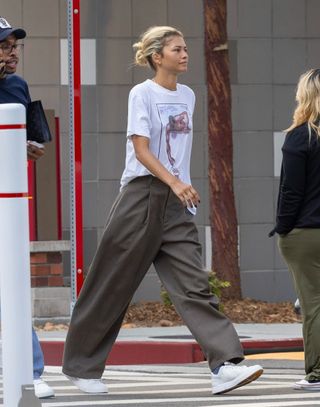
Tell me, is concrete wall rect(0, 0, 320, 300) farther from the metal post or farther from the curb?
the curb

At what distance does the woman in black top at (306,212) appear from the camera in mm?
7973

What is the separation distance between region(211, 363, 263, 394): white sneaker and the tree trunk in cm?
602

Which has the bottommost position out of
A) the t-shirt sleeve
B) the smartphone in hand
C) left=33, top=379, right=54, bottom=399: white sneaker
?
left=33, top=379, right=54, bottom=399: white sneaker

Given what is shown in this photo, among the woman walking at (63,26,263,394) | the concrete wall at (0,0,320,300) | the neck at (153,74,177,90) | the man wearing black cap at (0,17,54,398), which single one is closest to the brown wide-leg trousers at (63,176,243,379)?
the woman walking at (63,26,263,394)

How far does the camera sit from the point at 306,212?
8008 millimetres

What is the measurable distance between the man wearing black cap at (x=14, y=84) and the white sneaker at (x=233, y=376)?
0.87 meters

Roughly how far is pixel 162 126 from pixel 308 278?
122cm

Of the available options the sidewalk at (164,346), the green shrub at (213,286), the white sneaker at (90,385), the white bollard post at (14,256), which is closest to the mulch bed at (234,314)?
the green shrub at (213,286)

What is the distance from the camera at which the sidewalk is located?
1084cm

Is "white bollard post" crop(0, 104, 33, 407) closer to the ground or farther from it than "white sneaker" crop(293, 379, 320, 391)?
farther from it

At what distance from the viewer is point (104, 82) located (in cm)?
1468

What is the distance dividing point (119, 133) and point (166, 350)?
4243mm

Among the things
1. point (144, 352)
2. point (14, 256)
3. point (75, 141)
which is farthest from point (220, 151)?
point (14, 256)

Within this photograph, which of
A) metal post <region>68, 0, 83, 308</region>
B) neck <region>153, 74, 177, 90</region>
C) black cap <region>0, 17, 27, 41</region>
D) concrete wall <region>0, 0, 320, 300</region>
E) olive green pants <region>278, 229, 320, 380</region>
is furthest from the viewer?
concrete wall <region>0, 0, 320, 300</region>
